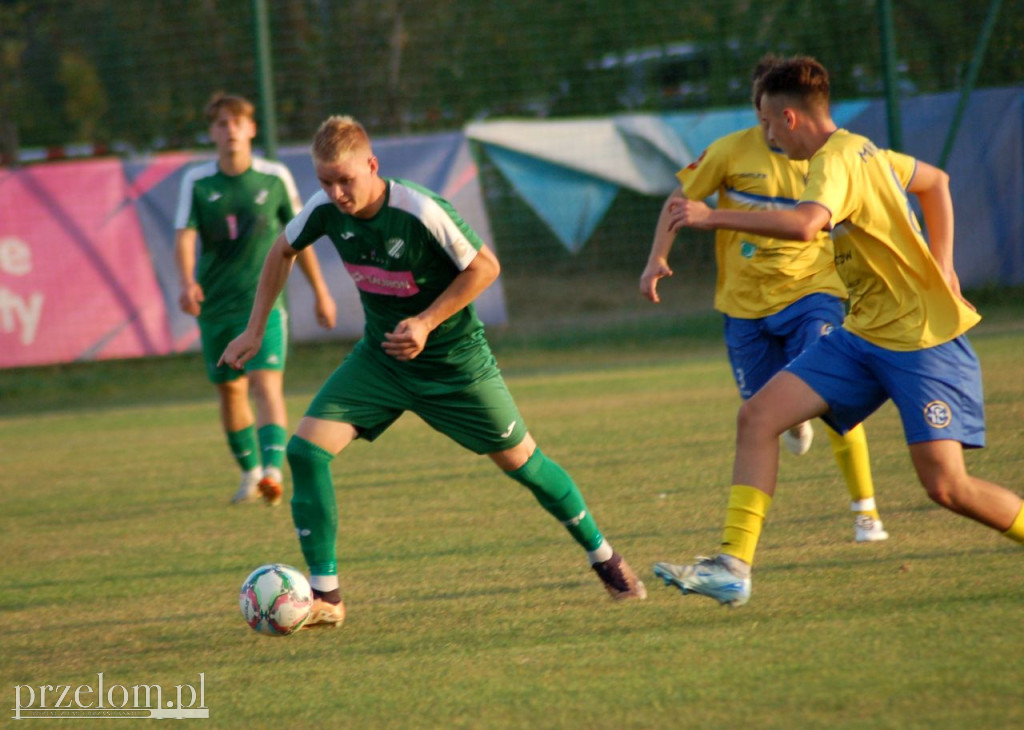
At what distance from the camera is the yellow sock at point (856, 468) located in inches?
205

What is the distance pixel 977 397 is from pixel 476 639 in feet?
5.92

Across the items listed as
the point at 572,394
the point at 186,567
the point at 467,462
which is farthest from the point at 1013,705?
the point at 572,394

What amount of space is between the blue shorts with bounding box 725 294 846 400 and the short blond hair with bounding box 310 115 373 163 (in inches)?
79.1

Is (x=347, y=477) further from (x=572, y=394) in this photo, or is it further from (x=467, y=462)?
(x=572, y=394)

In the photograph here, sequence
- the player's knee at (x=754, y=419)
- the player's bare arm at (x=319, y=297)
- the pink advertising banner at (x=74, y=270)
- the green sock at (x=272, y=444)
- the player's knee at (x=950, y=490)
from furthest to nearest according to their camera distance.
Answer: the pink advertising banner at (x=74, y=270), the green sock at (x=272, y=444), the player's bare arm at (x=319, y=297), the player's knee at (x=754, y=419), the player's knee at (x=950, y=490)

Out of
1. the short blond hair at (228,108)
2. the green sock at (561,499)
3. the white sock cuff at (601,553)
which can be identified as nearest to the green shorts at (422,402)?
the green sock at (561,499)

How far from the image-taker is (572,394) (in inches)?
404

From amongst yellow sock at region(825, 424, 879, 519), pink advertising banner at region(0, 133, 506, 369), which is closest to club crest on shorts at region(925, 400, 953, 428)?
yellow sock at region(825, 424, 879, 519)

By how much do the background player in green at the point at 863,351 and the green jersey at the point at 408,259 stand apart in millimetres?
938

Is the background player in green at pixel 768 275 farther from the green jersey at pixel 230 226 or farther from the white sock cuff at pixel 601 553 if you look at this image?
the green jersey at pixel 230 226

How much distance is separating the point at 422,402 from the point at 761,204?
1805 mm

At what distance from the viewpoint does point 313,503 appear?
450 centimetres

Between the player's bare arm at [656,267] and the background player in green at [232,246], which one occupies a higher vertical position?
the player's bare arm at [656,267]

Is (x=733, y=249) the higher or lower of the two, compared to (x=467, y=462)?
higher
